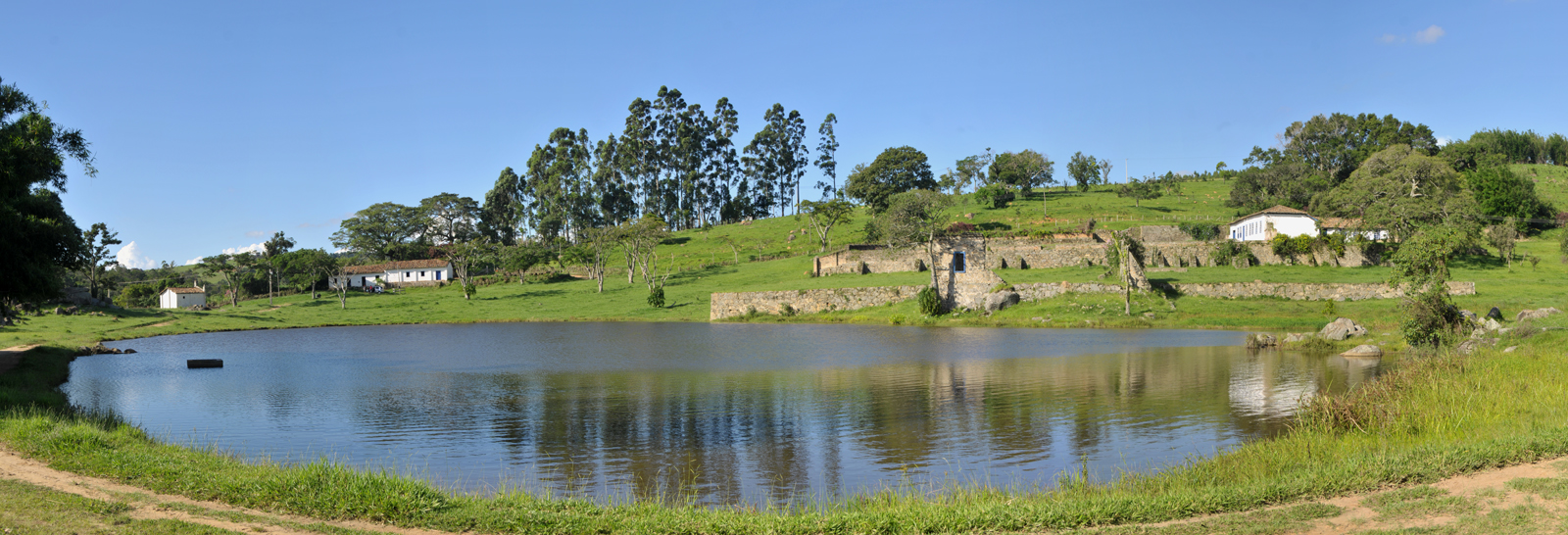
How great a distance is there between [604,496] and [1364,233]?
6030 centimetres

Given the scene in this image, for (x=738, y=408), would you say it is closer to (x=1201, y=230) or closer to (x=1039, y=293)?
(x=1039, y=293)

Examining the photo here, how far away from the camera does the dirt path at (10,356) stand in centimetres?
2206

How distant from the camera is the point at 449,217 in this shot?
10619cm

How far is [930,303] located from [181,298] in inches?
2707

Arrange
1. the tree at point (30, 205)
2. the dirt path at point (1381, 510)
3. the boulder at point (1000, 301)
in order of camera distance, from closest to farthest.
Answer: the dirt path at point (1381, 510) → the tree at point (30, 205) → the boulder at point (1000, 301)

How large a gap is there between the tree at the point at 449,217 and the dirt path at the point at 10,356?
7787 centimetres

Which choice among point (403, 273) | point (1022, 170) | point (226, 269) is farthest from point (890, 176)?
point (226, 269)

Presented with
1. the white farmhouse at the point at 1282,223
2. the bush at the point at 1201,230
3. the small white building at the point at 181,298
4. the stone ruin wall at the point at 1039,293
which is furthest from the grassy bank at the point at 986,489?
the small white building at the point at 181,298

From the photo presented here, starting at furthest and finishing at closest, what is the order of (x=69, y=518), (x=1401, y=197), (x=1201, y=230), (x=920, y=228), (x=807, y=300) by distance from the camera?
(x=1201, y=230) → (x=1401, y=197) → (x=807, y=300) → (x=920, y=228) → (x=69, y=518)

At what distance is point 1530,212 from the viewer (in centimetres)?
6838

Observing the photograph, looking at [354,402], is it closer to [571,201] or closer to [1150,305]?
[1150,305]

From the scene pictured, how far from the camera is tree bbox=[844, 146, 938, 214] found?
91375 millimetres

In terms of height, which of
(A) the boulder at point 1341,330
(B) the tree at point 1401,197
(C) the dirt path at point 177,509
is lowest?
(A) the boulder at point 1341,330

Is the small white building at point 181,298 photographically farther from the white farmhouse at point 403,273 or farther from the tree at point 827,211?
the tree at point 827,211
